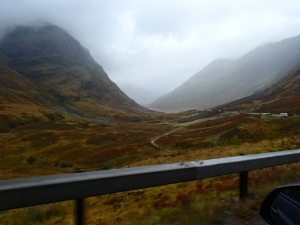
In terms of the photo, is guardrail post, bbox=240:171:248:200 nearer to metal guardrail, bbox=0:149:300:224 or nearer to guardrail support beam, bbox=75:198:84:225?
metal guardrail, bbox=0:149:300:224

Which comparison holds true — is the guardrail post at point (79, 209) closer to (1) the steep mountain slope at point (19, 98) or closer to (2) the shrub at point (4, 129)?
(2) the shrub at point (4, 129)

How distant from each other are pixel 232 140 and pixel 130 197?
4140 centimetres

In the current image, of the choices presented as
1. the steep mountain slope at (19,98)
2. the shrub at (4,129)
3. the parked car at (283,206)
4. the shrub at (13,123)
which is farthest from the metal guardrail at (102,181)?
the steep mountain slope at (19,98)

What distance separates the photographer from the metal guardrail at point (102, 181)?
3779 millimetres

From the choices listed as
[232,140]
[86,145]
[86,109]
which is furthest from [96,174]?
[86,109]

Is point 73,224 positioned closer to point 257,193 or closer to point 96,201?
point 96,201

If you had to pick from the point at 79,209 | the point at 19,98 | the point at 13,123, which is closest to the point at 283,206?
the point at 79,209

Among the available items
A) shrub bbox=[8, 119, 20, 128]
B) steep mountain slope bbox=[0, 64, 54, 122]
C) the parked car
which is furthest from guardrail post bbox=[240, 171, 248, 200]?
steep mountain slope bbox=[0, 64, 54, 122]

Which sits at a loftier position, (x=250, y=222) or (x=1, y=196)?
(x=1, y=196)

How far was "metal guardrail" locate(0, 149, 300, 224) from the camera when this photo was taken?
149 inches

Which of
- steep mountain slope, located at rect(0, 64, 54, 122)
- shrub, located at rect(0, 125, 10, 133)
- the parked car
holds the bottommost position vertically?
the parked car

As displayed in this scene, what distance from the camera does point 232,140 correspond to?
47062mm

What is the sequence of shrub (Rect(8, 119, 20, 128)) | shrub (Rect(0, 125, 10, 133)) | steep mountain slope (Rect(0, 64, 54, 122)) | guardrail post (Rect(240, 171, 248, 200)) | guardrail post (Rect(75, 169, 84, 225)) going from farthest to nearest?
steep mountain slope (Rect(0, 64, 54, 122)), shrub (Rect(8, 119, 20, 128)), shrub (Rect(0, 125, 10, 133)), guardrail post (Rect(240, 171, 248, 200)), guardrail post (Rect(75, 169, 84, 225))

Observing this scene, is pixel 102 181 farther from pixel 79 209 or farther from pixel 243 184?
pixel 243 184
